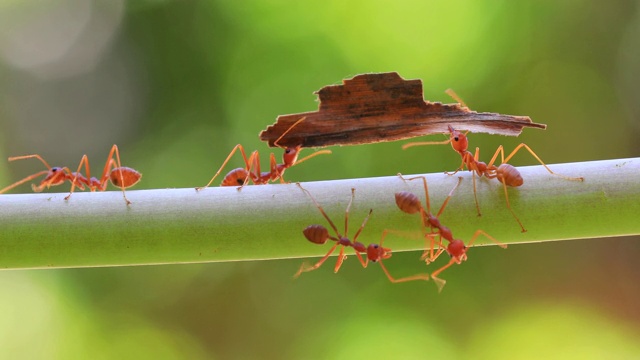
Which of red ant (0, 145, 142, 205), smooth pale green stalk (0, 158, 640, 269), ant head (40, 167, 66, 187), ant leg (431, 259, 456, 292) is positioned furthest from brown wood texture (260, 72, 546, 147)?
ant head (40, 167, 66, 187)

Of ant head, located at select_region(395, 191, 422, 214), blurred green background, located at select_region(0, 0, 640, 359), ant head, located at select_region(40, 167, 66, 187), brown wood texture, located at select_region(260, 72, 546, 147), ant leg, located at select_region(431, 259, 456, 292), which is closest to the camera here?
ant head, located at select_region(395, 191, 422, 214)

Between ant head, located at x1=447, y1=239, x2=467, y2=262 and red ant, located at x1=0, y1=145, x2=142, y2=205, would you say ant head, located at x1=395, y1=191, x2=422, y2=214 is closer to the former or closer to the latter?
ant head, located at x1=447, y1=239, x2=467, y2=262

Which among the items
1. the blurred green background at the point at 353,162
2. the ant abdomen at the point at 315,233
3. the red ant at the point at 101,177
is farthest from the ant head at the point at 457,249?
the blurred green background at the point at 353,162

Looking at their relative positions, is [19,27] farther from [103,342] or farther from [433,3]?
[433,3]

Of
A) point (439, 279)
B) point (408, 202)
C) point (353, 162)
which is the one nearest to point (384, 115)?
point (408, 202)

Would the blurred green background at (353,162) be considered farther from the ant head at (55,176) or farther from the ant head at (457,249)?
the ant head at (457,249)
